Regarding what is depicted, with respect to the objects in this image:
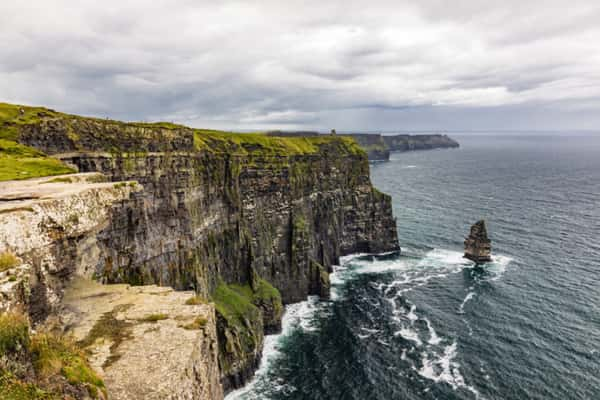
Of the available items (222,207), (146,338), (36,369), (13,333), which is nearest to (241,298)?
(222,207)

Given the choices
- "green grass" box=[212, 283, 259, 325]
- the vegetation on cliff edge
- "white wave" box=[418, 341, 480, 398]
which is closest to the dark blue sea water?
"white wave" box=[418, 341, 480, 398]

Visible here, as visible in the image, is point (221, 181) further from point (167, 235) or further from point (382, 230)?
point (382, 230)

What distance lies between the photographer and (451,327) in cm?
7075

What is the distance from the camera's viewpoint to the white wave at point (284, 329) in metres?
57.6

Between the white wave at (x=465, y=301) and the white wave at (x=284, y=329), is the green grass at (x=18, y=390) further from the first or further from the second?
the white wave at (x=465, y=301)

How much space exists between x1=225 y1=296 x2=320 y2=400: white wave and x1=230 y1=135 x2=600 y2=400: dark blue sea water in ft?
0.80

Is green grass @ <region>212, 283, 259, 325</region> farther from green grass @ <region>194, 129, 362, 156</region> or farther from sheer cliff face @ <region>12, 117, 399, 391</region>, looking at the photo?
green grass @ <region>194, 129, 362, 156</region>

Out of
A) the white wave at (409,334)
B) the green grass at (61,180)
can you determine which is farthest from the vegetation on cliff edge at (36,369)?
the white wave at (409,334)

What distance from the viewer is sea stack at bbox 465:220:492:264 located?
10394cm

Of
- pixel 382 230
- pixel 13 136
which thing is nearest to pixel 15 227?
pixel 13 136

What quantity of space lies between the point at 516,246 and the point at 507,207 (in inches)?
2044

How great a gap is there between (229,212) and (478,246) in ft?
245

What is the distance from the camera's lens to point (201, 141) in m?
76.1

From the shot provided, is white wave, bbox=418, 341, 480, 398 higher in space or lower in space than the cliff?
lower
